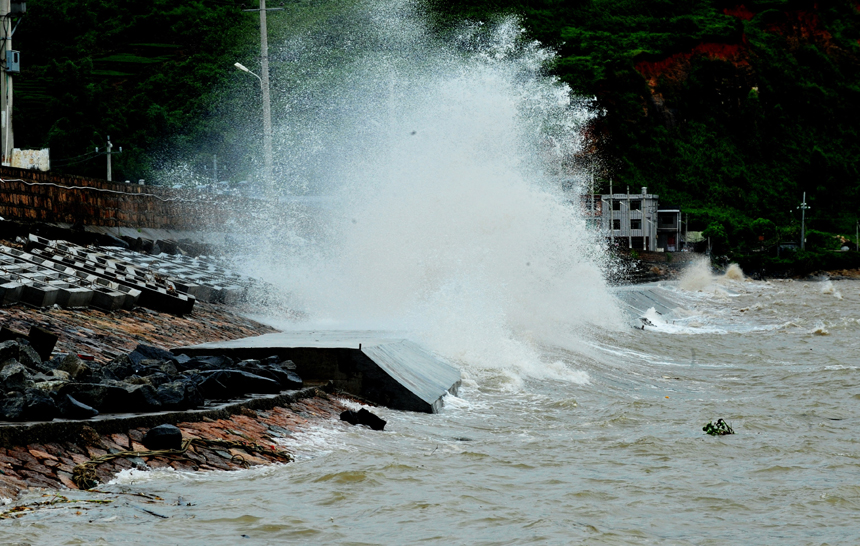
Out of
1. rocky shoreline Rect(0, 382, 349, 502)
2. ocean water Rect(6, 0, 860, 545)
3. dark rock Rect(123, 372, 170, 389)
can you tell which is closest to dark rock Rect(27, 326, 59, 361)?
dark rock Rect(123, 372, 170, 389)

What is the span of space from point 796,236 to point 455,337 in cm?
8093

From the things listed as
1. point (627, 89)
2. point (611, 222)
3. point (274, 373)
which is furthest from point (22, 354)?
point (627, 89)

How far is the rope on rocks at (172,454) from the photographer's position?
15.2 ft

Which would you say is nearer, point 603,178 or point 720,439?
point 720,439

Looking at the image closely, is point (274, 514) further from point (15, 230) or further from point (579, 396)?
point (15, 230)

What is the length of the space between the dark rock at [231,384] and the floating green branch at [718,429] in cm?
373

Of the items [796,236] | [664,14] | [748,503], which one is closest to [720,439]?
[748,503]

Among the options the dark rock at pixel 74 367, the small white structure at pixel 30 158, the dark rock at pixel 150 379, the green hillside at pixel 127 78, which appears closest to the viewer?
the dark rock at pixel 150 379

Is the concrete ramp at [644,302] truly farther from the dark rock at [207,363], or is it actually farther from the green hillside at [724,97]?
the green hillside at [724,97]

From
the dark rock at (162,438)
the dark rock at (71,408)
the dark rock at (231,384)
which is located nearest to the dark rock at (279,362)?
the dark rock at (231,384)

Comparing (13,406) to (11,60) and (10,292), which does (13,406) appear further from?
(11,60)

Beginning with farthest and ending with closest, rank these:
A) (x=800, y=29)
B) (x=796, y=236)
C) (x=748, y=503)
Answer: (x=800, y=29), (x=796, y=236), (x=748, y=503)

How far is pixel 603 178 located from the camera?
307 feet

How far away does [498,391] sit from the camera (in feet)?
33.9
